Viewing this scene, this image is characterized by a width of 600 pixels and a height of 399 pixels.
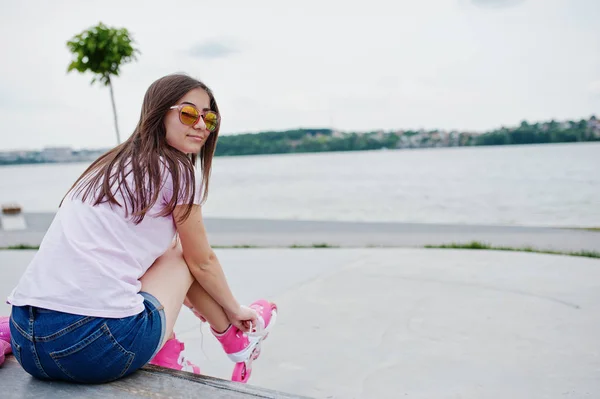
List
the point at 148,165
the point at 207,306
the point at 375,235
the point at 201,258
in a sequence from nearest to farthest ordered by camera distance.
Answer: the point at 148,165, the point at 201,258, the point at 207,306, the point at 375,235

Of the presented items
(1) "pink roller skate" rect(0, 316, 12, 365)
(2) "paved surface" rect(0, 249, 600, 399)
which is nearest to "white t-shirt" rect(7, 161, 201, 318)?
(1) "pink roller skate" rect(0, 316, 12, 365)

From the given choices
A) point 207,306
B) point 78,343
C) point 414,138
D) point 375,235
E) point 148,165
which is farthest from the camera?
point 414,138

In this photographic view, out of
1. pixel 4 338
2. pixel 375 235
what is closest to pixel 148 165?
pixel 4 338

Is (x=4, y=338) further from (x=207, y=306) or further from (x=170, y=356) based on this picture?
(x=207, y=306)

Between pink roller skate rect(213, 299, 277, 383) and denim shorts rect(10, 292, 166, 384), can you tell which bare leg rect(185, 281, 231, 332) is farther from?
denim shorts rect(10, 292, 166, 384)

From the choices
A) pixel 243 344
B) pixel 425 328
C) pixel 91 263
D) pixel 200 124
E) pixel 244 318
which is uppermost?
pixel 200 124

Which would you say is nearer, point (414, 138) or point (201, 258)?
point (201, 258)

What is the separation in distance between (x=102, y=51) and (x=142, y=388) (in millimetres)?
6393

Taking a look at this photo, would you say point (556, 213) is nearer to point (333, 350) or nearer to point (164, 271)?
point (333, 350)

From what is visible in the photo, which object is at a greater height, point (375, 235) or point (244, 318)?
point (244, 318)

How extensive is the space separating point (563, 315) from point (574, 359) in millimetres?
706

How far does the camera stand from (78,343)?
143 centimetres

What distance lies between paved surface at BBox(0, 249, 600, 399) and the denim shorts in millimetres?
1004

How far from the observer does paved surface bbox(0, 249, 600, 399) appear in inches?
92.4
